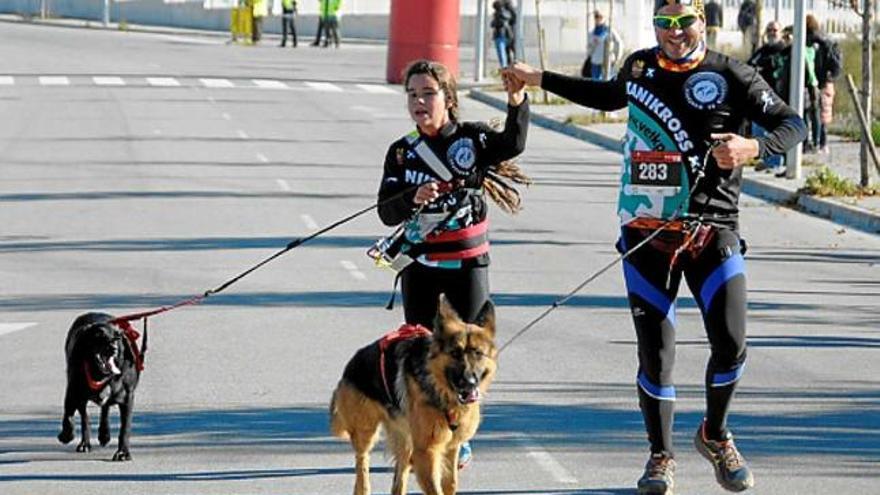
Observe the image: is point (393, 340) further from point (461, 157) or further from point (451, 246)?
point (461, 157)

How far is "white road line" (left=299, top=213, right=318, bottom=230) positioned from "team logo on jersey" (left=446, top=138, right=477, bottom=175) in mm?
11227

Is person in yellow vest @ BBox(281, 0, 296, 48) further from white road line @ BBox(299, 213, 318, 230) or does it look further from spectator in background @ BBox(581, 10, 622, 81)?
white road line @ BBox(299, 213, 318, 230)

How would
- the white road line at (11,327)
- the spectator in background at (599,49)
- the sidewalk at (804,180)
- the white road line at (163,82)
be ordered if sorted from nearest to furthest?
the white road line at (11,327), the sidewalk at (804,180), the spectator in background at (599,49), the white road line at (163,82)

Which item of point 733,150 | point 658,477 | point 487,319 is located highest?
point 733,150

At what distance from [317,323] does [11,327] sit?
206cm

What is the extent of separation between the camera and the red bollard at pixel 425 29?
46219 millimetres

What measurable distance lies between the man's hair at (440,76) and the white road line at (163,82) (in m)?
36.0

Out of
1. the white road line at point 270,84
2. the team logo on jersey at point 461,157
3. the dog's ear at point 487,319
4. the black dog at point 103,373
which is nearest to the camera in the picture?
the dog's ear at point 487,319

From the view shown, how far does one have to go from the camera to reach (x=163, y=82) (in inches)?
1786

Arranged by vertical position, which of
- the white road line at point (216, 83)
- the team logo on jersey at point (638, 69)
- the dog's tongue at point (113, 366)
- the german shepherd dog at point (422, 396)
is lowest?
the white road line at point (216, 83)

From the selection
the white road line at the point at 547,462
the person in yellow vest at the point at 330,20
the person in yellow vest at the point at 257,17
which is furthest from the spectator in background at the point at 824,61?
the person in yellow vest at the point at 257,17

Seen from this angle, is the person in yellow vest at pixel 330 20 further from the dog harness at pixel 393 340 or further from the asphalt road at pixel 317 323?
the dog harness at pixel 393 340

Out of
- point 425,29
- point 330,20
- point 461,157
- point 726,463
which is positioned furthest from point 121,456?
point 330,20

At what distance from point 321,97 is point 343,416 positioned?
112 ft
